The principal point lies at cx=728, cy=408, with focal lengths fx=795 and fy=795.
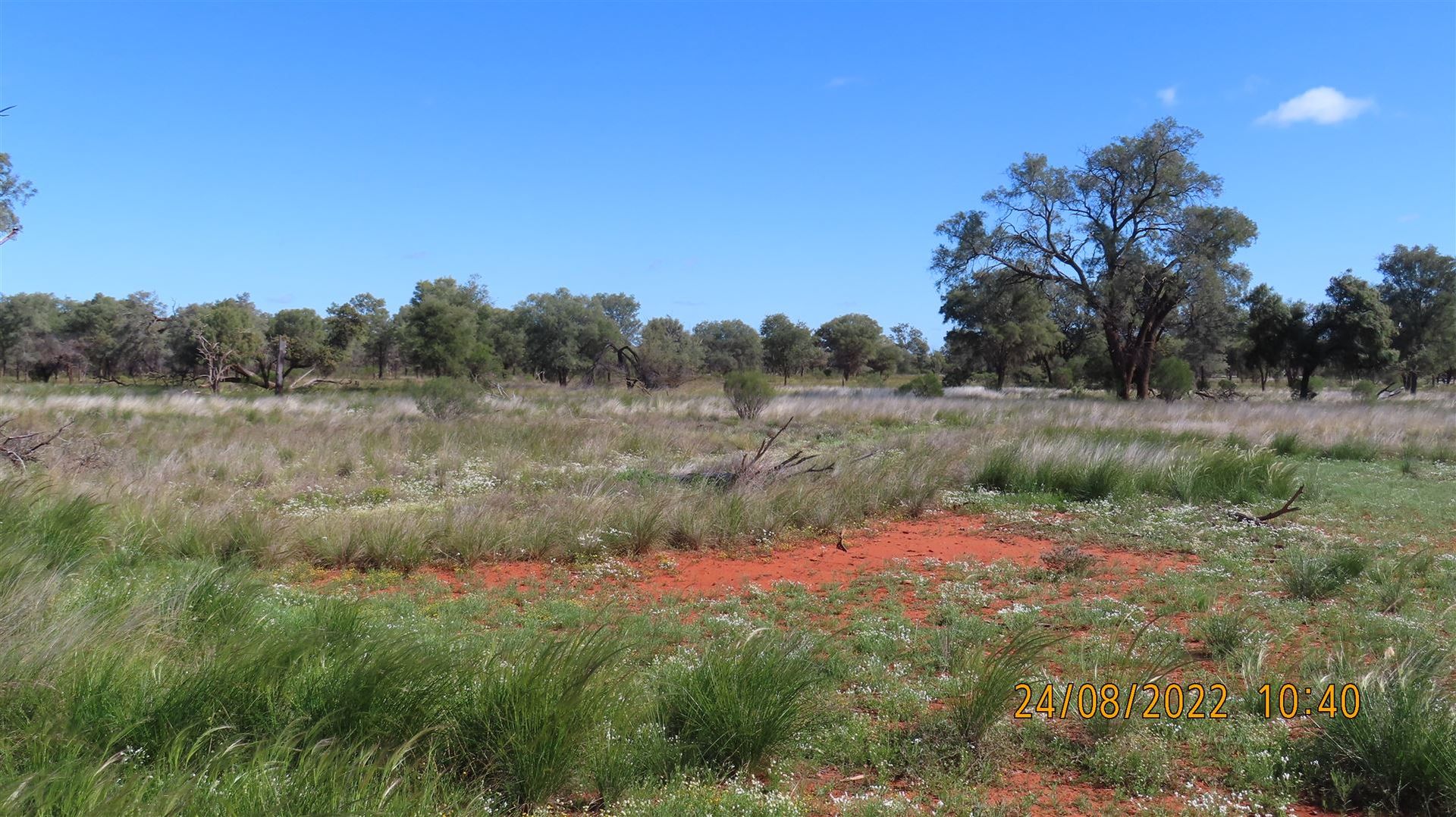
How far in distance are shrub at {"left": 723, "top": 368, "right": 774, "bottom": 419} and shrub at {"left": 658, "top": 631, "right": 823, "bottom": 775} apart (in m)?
20.1

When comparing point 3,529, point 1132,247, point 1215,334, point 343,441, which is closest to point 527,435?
point 343,441

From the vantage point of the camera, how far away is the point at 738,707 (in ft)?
12.2

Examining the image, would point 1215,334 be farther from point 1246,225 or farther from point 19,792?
point 19,792

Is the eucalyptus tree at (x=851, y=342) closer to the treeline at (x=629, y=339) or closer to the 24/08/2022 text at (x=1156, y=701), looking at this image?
the treeline at (x=629, y=339)

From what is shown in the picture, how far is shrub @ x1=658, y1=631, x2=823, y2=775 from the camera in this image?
12.1ft

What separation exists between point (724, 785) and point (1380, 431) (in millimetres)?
21059

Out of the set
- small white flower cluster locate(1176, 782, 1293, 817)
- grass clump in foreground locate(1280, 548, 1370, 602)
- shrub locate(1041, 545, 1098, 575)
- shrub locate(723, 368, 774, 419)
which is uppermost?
shrub locate(723, 368, 774, 419)

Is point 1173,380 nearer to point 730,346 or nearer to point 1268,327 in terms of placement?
point 1268,327

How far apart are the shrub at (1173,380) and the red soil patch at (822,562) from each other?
94.7 ft

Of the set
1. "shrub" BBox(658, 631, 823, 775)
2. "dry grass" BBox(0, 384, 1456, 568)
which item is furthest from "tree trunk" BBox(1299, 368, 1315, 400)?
"shrub" BBox(658, 631, 823, 775)

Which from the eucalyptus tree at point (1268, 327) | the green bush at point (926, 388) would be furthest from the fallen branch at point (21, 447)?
the eucalyptus tree at point (1268, 327)

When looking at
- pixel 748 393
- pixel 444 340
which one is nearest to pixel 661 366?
pixel 444 340

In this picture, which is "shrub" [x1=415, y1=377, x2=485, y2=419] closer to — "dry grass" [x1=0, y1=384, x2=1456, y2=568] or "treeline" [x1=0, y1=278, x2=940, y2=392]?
"dry grass" [x1=0, y1=384, x2=1456, y2=568]

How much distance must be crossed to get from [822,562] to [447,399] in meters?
18.0
